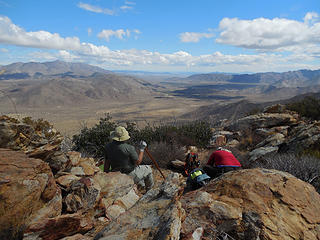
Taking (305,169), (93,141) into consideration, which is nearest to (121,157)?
(305,169)

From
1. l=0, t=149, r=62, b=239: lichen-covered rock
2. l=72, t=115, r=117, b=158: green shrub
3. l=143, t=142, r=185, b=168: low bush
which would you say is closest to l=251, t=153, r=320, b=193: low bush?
l=143, t=142, r=185, b=168: low bush

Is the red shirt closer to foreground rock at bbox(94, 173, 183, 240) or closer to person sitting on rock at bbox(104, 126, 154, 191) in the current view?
person sitting on rock at bbox(104, 126, 154, 191)

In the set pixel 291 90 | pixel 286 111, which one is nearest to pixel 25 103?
pixel 286 111

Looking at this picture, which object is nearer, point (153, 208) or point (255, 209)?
point (153, 208)

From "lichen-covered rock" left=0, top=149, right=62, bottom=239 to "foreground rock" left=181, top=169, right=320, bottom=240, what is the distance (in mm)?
1653

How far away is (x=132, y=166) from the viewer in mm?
4305

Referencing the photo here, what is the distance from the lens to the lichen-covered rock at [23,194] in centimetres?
224

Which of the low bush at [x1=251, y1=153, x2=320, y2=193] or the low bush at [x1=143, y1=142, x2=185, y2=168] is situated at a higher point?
the low bush at [x1=251, y1=153, x2=320, y2=193]

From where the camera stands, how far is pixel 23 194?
2.39m

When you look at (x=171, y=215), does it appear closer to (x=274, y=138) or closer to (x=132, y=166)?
(x=132, y=166)

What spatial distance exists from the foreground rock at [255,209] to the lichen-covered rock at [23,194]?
1.65 metres

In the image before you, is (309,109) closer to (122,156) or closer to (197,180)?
(197,180)

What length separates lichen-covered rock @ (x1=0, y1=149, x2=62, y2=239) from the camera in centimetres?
224

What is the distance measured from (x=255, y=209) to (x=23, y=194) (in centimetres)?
261
